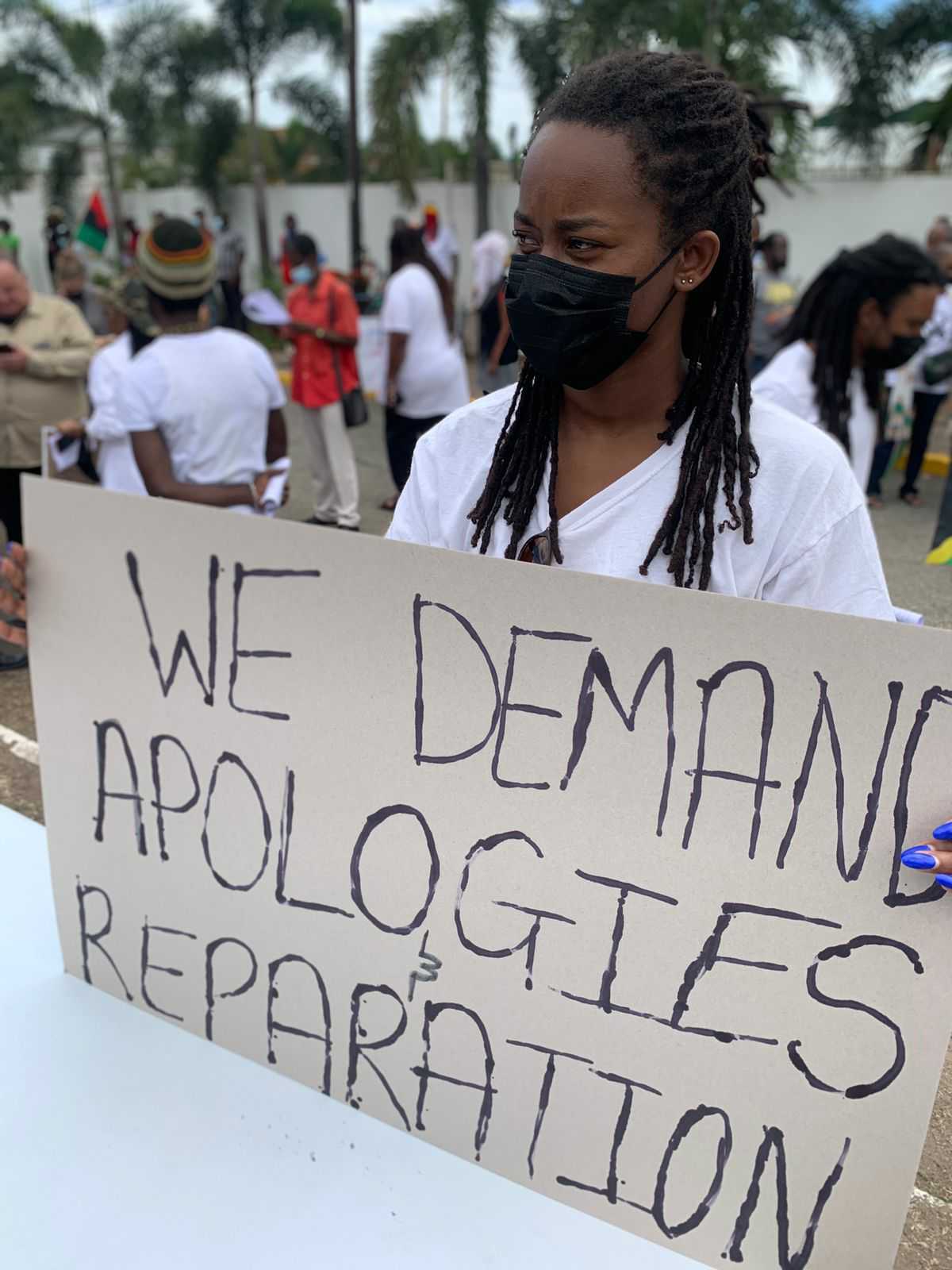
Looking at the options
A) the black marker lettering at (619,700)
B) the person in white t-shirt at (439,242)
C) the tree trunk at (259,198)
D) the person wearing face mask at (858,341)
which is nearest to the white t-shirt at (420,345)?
the person wearing face mask at (858,341)

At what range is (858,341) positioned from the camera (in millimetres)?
3375

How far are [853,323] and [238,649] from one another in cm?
263

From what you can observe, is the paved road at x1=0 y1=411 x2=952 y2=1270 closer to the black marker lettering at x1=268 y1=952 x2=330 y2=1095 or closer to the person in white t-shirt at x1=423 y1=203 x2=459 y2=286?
the black marker lettering at x1=268 y1=952 x2=330 y2=1095

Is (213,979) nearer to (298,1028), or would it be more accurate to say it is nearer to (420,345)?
(298,1028)

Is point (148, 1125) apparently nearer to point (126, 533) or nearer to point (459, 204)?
point (126, 533)

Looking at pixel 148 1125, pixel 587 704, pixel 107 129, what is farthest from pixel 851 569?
pixel 107 129

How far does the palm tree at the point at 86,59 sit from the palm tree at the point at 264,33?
1722 mm

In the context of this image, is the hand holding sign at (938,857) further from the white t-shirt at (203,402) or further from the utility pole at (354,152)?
the utility pole at (354,152)

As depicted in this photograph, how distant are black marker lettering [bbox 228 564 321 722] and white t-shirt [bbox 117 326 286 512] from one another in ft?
5.83

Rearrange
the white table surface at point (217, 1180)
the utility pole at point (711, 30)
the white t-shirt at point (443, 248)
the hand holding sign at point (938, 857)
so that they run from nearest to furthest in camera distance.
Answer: the hand holding sign at point (938, 857) < the white table surface at point (217, 1180) < the utility pole at point (711, 30) < the white t-shirt at point (443, 248)

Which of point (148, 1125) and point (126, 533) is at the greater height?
point (126, 533)

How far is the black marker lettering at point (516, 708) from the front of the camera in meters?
1.24

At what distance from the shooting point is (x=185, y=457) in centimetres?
321

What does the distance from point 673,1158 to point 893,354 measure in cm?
275
